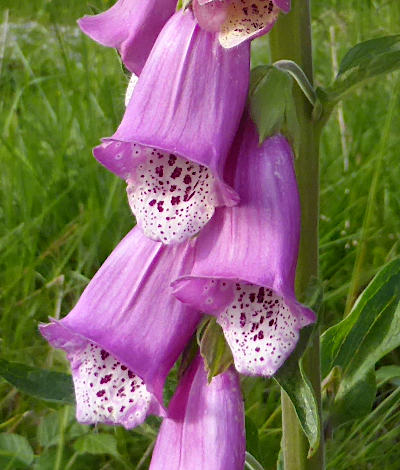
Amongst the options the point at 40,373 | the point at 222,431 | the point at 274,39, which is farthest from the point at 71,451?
the point at 274,39

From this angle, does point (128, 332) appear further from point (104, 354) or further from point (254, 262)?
point (254, 262)

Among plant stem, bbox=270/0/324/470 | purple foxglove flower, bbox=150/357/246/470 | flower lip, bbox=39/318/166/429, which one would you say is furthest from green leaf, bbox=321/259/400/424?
flower lip, bbox=39/318/166/429

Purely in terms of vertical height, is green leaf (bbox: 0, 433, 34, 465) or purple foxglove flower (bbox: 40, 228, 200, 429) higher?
purple foxglove flower (bbox: 40, 228, 200, 429)

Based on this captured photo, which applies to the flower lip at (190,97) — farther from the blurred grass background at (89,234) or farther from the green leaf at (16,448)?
the green leaf at (16,448)

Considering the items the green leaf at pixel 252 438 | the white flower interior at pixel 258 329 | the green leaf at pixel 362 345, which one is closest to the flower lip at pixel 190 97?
the white flower interior at pixel 258 329

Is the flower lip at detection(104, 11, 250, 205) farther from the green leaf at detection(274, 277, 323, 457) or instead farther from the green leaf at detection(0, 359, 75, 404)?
the green leaf at detection(0, 359, 75, 404)
